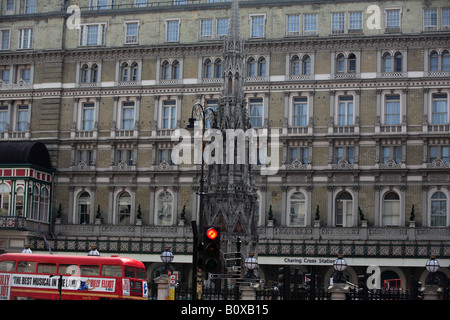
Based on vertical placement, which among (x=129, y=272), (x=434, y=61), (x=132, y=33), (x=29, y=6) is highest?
(x=29, y=6)

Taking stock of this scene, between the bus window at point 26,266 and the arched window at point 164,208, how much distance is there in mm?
29324

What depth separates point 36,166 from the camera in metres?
79.4

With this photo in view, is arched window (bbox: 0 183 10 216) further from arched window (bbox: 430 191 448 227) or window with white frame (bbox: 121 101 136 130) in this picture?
arched window (bbox: 430 191 448 227)

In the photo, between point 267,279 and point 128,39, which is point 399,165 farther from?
point 128,39

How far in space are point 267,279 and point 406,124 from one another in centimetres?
1695

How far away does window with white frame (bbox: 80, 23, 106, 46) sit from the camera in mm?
84438

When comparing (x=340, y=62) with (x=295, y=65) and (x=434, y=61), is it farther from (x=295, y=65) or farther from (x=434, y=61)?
(x=434, y=61)

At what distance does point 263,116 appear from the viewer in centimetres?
7900

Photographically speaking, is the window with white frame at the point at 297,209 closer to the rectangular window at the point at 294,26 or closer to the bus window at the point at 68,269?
the rectangular window at the point at 294,26

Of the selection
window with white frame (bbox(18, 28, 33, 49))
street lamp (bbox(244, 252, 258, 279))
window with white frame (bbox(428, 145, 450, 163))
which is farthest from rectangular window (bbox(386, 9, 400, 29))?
street lamp (bbox(244, 252, 258, 279))

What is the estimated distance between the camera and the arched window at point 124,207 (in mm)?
81125

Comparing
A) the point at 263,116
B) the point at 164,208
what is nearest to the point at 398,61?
the point at 263,116

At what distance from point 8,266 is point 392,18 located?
41147 millimetres
